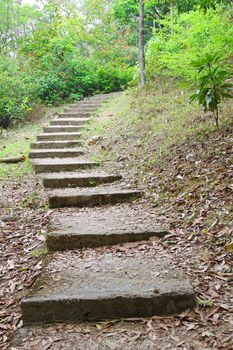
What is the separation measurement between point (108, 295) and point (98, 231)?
1.02 meters

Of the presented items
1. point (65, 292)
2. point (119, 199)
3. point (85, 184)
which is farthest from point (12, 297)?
point (85, 184)

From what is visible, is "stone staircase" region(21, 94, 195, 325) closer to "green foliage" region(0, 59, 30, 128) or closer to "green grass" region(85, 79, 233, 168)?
"green grass" region(85, 79, 233, 168)

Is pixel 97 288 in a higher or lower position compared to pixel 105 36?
lower

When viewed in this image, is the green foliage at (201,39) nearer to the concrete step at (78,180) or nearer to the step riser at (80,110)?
the concrete step at (78,180)

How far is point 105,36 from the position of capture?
1501 cm

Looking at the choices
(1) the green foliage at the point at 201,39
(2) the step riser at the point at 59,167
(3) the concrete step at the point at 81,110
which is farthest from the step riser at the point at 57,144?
(3) the concrete step at the point at 81,110

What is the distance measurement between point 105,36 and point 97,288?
14.3m

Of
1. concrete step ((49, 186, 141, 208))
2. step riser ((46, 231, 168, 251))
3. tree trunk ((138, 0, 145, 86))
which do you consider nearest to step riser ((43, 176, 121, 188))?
concrete step ((49, 186, 141, 208))

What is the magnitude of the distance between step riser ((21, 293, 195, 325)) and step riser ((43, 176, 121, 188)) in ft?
8.83

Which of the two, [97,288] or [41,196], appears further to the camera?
[41,196]

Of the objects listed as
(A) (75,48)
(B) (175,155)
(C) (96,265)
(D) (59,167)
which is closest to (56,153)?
(D) (59,167)

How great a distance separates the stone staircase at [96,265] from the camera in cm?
232

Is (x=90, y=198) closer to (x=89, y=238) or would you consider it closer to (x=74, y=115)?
(x=89, y=238)

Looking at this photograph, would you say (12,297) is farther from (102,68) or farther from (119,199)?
(102,68)
